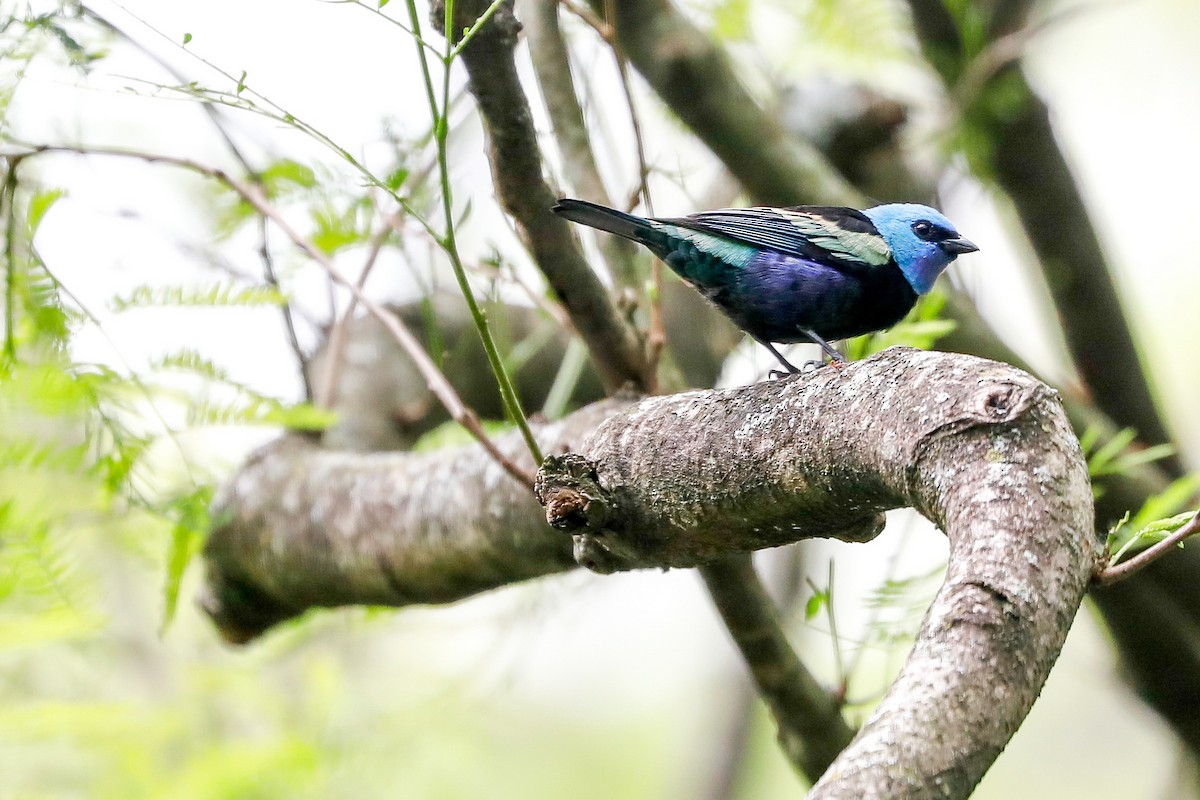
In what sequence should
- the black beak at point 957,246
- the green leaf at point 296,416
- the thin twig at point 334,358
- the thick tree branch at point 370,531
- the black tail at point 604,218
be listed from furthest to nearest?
the thin twig at point 334,358 → the black beak at point 957,246 → the green leaf at point 296,416 → the thick tree branch at point 370,531 → the black tail at point 604,218

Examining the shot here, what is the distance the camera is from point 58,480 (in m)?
4.45

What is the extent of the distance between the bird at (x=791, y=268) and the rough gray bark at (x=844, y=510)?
52cm

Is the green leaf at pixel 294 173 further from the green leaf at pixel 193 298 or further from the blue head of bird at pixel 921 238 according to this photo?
the blue head of bird at pixel 921 238

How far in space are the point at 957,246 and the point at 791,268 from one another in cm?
66

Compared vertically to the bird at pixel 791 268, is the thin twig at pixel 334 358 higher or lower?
lower

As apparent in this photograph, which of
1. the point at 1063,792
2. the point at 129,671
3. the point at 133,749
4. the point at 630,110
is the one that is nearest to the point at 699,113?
the point at 630,110

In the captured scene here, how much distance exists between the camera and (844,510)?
69.2 inches

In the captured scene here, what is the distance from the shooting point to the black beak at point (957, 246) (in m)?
3.28

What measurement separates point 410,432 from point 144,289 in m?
1.87

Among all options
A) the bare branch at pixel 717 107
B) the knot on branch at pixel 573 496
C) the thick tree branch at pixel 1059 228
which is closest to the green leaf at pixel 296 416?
the knot on branch at pixel 573 496

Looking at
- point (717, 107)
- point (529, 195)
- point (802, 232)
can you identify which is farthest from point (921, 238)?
point (529, 195)

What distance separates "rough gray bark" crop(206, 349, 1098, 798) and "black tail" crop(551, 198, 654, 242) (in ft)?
1.53

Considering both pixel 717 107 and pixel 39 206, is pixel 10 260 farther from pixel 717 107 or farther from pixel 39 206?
pixel 717 107

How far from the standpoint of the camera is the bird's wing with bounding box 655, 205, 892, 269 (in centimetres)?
295
